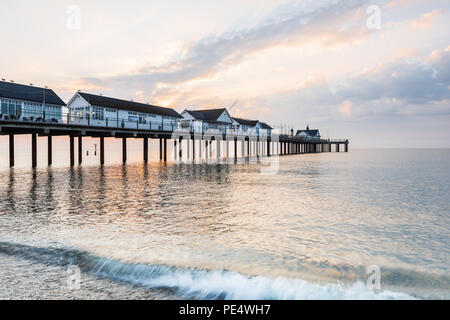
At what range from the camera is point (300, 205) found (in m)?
14.5

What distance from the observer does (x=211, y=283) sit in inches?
258

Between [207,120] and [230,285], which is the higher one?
[207,120]

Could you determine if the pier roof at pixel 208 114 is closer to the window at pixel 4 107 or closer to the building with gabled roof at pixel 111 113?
the building with gabled roof at pixel 111 113

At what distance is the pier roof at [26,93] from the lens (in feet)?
101

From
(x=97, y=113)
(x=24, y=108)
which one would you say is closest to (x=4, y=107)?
(x=24, y=108)

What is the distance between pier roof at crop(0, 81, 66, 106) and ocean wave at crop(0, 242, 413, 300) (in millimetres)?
28001

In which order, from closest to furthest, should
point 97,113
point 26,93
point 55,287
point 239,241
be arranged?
point 55,287 < point 239,241 < point 26,93 < point 97,113

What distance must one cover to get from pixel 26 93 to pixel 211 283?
33734 mm

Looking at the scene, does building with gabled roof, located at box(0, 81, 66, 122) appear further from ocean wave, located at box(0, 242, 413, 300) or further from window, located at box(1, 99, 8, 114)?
ocean wave, located at box(0, 242, 413, 300)

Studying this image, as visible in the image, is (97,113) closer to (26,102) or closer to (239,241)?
(26,102)

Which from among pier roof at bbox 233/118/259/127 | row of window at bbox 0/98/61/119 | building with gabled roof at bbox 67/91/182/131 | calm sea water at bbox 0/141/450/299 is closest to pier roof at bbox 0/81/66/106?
row of window at bbox 0/98/61/119

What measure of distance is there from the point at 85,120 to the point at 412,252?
33259 mm
